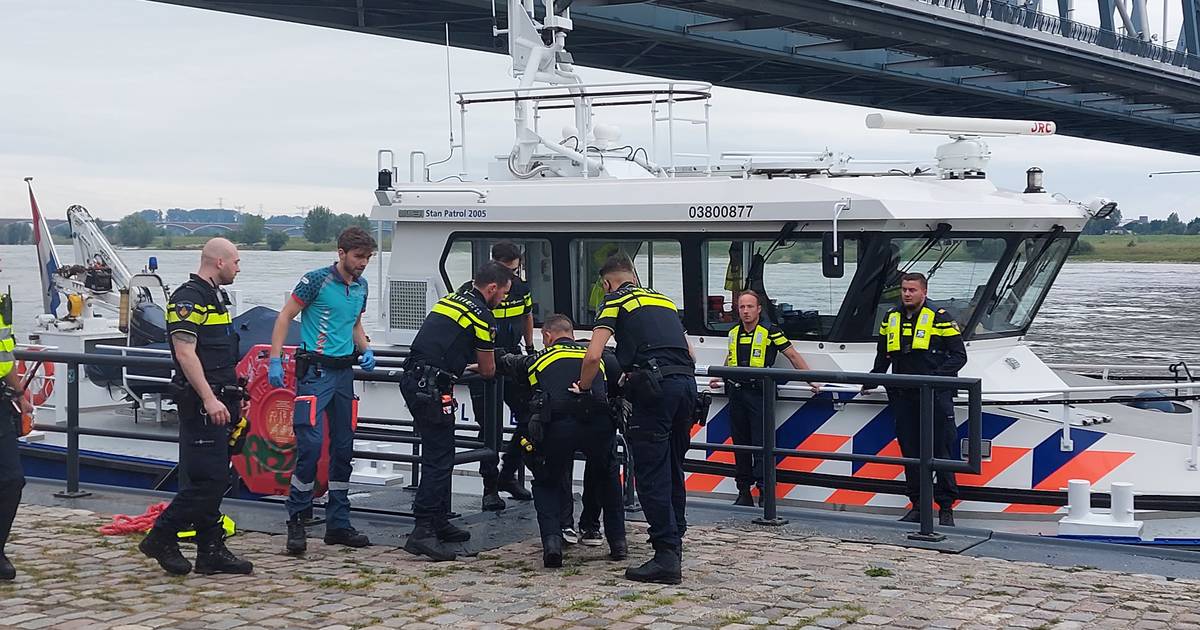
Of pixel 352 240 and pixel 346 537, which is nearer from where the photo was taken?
pixel 352 240

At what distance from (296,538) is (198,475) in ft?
2.12

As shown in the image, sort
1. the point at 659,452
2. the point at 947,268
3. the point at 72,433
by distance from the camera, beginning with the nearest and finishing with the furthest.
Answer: the point at 659,452, the point at 72,433, the point at 947,268

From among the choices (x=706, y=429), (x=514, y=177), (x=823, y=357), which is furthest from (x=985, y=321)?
(x=514, y=177)

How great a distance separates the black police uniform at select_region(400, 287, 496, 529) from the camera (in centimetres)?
628

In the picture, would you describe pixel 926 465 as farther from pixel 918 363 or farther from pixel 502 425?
pixel 502 425

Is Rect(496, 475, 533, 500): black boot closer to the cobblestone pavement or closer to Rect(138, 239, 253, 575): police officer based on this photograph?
the cobblestone pavement

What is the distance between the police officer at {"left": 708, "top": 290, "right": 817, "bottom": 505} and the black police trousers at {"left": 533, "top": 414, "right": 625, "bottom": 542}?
2146mm

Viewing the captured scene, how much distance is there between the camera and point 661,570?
19.4 ft

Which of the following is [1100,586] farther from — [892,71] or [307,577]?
[892,71]

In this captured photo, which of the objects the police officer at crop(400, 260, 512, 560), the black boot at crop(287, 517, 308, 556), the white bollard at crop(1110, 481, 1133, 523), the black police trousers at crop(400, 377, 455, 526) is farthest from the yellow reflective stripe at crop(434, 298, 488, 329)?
the white bollard at crop(1110, 481, 1133, 523)

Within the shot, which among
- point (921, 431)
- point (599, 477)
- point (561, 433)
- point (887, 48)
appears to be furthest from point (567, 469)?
point (887, 48)

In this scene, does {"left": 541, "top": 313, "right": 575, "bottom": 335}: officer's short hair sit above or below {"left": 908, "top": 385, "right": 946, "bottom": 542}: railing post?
above

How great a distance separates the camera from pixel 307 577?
19.6 feet

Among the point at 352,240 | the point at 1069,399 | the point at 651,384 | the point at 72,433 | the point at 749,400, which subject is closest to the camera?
the point at 651,384
